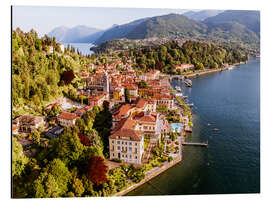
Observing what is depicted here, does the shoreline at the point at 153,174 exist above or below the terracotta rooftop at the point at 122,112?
below

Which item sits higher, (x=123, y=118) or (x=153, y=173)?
(x=123, y=118)

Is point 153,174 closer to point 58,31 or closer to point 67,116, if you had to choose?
point 67,116

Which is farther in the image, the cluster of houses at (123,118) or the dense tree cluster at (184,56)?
the dense tree cluster at (184,56)

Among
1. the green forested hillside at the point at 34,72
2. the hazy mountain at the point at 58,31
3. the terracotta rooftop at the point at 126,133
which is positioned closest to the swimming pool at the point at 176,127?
the terracotta rooftop at the point at 126,133

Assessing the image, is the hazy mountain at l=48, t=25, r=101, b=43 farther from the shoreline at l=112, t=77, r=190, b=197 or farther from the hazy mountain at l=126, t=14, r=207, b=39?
the hazy mountain at l=126, t=14, r=207, b=39

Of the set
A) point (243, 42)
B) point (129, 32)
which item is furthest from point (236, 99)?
point (129, 32)

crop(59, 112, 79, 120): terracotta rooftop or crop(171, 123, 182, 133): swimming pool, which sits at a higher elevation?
crop(59, 112, 79, 120): terracotta rooftop

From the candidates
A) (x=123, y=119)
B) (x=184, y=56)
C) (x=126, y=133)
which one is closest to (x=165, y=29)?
(x=184, y=56)

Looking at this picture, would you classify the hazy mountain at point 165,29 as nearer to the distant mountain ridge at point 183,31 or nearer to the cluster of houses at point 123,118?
the distant mountain ridge at point 183,31

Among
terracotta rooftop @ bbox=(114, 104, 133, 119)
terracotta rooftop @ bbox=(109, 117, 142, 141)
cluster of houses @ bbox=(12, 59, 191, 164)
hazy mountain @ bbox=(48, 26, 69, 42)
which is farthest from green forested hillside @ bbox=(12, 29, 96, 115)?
terracotta rooftop @ bbox=(109, 117, 142, 141)
